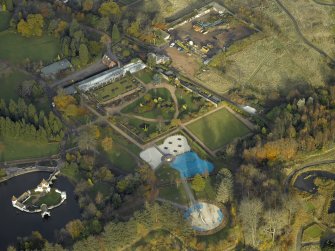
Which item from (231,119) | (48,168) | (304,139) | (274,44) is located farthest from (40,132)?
(274,44)

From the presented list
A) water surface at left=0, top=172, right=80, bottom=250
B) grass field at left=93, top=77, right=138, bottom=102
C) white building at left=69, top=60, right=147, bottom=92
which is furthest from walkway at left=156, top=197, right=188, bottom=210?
white building at left=69, top=60, right=147, bottom=92

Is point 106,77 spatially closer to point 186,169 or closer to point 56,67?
point 56,67

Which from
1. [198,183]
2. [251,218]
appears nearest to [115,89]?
[198,183]

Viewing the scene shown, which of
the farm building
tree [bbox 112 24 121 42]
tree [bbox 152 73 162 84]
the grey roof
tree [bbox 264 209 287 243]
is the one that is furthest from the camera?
tree [bbox 112 24 121 42]

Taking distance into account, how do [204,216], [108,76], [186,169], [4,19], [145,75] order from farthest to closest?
[4,19] → [145,75] → [108,76] → [186,169] → [204,216]

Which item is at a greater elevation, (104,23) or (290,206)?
(104,23)

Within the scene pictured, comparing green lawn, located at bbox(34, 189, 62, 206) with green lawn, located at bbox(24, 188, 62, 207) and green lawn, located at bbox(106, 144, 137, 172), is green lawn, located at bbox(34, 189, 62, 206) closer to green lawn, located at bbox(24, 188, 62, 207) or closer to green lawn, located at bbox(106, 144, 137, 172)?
green lawn, located at bbox(24, 188, 62, 207)

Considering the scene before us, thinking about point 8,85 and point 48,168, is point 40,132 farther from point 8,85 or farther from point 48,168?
point 8,85
